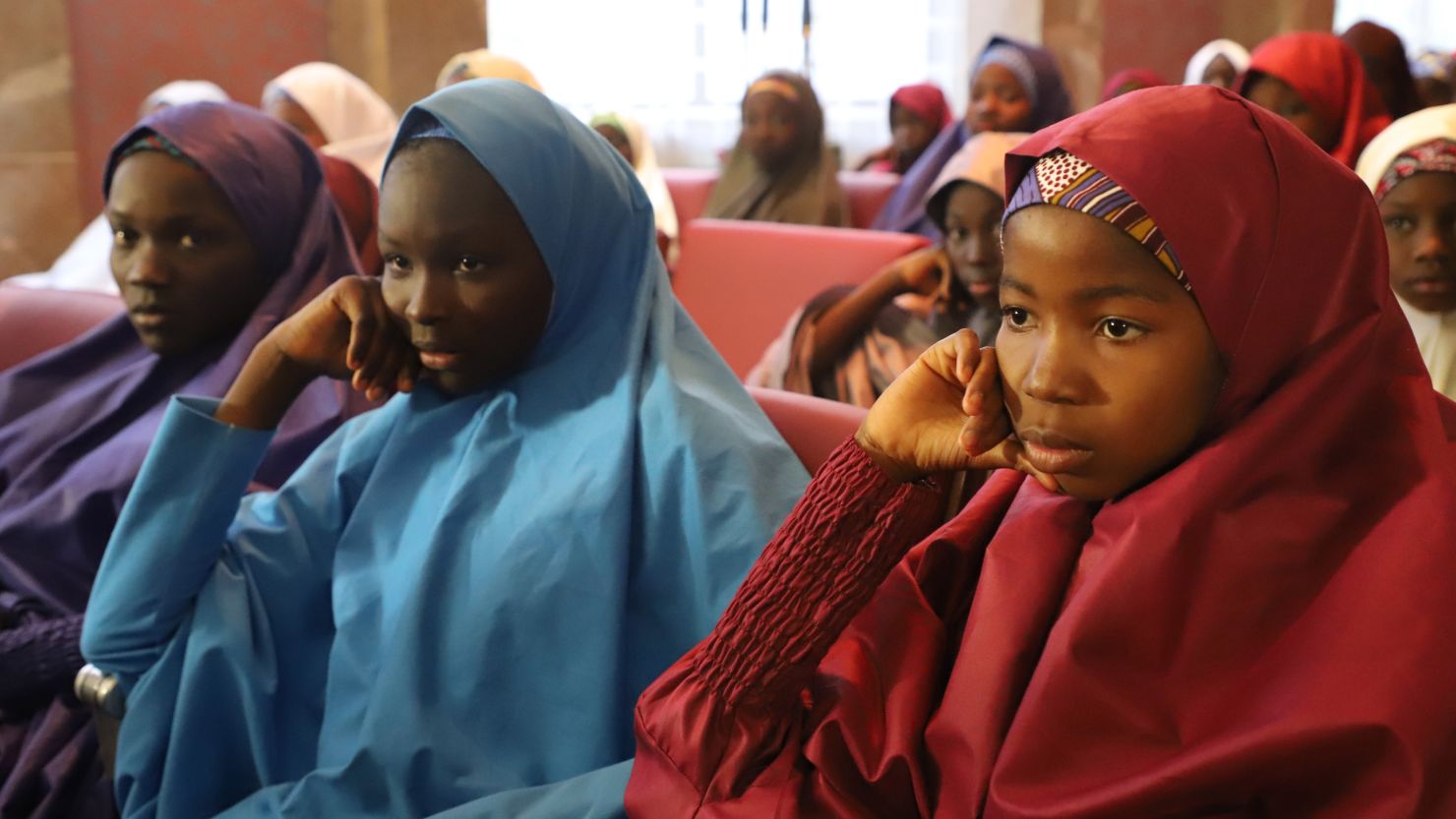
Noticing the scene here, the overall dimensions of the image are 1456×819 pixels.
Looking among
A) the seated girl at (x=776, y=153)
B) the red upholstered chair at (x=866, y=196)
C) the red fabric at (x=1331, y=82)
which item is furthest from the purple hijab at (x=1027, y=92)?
the red fabric at (x=1331, y=82)

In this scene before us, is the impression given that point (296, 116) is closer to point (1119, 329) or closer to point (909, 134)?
point (909, 134)

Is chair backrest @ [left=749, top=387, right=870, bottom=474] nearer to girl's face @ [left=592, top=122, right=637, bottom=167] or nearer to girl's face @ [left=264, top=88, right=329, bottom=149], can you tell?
girl's face @ [left=264, top=88, right=329, bottom=149]

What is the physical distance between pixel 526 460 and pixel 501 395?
95 mm

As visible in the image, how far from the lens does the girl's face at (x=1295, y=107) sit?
310cm

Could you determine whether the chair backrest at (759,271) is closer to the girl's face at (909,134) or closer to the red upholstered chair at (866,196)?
the red upholstered chair at (866,196)

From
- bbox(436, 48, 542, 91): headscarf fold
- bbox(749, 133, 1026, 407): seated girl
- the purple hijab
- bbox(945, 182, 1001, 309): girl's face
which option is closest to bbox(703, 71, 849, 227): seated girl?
the purple hijab

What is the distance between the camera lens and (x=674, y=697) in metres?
1.11

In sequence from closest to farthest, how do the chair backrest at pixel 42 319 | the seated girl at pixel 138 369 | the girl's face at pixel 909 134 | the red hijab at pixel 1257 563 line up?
1. the red hijab at pixel 1257 563
2. the seated girl at pixel 138 369
3. the chair backrest at pixel 42 319
4. the girl's face at pixel 909 134

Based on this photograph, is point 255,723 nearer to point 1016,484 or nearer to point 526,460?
point 526,460

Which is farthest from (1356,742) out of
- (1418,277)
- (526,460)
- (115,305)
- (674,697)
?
(115,305)

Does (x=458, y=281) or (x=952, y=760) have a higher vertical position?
(x=458, y=281)

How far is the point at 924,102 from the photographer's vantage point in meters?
6.20

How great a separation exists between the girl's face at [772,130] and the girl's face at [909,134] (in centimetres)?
101

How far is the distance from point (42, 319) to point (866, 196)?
3293 millimetres
